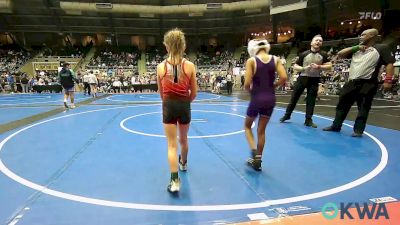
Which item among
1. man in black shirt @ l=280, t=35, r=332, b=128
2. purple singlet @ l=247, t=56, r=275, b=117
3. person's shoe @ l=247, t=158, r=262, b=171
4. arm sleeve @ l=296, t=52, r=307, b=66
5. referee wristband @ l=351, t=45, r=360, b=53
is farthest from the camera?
arm sleeve @ l=296, t=52, r=307, b=66

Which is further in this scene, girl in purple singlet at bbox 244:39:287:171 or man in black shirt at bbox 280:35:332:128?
man in black shirt at bbox 280:35:332:128

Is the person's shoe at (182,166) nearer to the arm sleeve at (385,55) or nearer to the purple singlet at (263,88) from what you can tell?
the purple singlet at (263,88)

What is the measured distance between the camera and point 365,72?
5445 mm

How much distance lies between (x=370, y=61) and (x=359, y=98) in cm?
82

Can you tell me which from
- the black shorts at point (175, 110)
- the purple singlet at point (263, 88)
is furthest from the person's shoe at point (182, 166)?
the purple singlet at point (263, 88)

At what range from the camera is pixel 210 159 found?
4328 millimetres

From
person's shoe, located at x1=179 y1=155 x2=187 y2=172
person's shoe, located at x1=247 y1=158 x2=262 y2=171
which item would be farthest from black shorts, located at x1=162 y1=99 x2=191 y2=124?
person's shoe, located at x1=247 y1=158 x2=262 y2=171

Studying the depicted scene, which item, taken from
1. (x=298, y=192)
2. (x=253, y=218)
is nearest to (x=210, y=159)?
(x=298, y=192)

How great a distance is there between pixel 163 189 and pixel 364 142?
3907 mm

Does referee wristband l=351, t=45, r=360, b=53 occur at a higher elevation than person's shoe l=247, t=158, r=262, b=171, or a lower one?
higher

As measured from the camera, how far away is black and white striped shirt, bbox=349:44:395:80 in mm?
5250

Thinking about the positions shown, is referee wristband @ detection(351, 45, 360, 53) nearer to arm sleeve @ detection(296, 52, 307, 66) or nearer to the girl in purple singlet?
arm sleeve @ detection(296, 52, 307, 66)

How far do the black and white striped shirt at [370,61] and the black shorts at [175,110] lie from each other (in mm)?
3996

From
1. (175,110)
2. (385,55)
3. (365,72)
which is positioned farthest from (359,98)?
(175,110)
